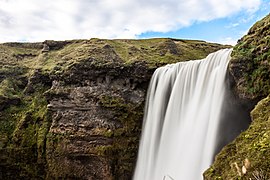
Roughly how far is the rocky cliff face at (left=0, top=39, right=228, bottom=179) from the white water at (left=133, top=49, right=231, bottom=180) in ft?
3.78

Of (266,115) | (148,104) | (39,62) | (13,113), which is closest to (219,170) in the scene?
(266,115)

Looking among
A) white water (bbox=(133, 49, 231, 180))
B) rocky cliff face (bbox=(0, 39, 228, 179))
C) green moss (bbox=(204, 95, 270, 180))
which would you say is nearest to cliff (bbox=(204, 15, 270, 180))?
green moss (bbox=(204, 95, 270, 180))

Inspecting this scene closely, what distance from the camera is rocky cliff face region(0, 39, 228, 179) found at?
62.7ft

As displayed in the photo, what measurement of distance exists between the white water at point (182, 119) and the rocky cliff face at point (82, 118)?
1152mm

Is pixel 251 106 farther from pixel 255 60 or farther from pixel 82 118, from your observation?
pixel 82 118

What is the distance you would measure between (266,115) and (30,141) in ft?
55.8

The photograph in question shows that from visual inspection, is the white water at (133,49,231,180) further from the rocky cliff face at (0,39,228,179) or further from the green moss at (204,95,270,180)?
the green moss at (204,95,270,180)

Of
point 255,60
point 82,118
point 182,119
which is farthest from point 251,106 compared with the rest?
point 82,118

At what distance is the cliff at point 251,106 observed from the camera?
20.3ft

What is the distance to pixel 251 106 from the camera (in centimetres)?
1065

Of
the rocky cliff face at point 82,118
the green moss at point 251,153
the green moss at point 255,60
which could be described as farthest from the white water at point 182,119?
the green moss at point 251,153

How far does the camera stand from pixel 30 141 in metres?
20.6

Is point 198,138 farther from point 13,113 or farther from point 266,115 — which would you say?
point 13,113

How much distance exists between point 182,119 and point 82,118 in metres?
7.40
